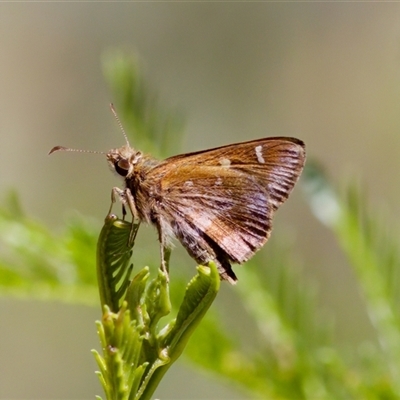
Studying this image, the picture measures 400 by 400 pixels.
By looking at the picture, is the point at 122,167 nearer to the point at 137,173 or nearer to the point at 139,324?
the point at 137,173

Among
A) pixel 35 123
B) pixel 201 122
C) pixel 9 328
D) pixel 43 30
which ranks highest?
pixel 43 30

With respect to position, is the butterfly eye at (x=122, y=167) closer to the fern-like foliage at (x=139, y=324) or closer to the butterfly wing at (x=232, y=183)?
the butterfly wing at (x=232, y=183)

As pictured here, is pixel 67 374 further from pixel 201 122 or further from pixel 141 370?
pixel 141 370

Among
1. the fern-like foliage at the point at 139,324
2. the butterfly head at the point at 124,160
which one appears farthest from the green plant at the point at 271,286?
the fern-like foliage at the point at 139,324

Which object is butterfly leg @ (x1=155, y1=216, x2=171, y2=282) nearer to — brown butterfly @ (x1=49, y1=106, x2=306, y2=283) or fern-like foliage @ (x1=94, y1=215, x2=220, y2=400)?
brown butterfly @ (x1=49, y1=106, x2=306, y2=283)

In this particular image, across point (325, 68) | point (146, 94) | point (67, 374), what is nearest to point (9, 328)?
point (67, 374)

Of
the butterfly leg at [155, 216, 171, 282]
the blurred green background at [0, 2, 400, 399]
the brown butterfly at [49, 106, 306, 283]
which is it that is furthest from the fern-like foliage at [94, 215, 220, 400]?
the blurred green background at [0, 2, 400, 399]

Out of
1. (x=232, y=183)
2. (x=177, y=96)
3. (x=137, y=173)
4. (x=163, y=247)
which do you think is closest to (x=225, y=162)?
(x=232, y=183)
